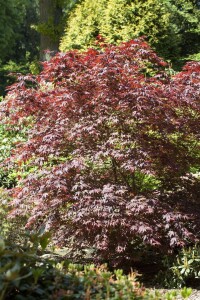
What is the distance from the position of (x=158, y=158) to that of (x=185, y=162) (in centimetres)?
46

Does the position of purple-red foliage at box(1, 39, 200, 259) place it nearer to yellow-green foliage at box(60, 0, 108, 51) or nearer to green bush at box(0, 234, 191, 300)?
green bush at box(0, 234, 191, 300)

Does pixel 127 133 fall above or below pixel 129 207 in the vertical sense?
above

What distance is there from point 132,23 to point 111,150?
7232 millimetres

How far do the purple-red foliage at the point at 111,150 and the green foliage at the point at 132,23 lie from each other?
5442mm

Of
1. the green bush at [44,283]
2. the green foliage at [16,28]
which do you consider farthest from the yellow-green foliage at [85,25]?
the green bush at [44,283]

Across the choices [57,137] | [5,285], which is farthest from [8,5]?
[5,285]

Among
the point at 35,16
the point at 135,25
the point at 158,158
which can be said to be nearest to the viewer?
the point at 158,158

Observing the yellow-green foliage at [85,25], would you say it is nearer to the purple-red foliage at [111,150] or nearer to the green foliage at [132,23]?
the green foliage at [132,23]

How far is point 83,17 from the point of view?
12.9 m

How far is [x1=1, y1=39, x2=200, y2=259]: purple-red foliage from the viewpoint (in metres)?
4.73

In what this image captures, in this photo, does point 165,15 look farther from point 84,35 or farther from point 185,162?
point 185,162

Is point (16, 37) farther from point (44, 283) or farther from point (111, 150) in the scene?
point (44, 283)

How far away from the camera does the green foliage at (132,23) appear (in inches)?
439

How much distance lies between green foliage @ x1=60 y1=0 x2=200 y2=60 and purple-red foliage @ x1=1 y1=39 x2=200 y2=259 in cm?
544
